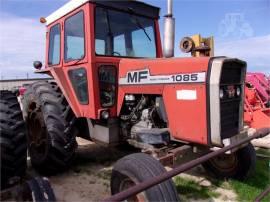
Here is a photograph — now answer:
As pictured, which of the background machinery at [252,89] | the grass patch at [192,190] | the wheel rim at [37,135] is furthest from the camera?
the background machinery at [252,89]

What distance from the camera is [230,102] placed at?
354 centimetres

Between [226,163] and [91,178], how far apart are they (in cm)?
182

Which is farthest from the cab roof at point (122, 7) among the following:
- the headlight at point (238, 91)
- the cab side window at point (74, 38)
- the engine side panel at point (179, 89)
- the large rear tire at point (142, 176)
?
the large rear tire at point (142, 176)

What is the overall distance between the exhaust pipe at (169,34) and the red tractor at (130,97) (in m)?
→ 0.01

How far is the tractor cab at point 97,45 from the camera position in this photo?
4.14m

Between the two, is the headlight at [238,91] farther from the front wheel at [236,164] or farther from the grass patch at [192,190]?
the grass patch at [192,190]

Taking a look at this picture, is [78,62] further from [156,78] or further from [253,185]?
[253,185]

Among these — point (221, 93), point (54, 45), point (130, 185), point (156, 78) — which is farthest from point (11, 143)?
point (221, 93)

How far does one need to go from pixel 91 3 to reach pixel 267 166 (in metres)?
3.46

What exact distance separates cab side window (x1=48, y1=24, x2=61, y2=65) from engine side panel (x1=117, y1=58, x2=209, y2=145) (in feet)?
4.74

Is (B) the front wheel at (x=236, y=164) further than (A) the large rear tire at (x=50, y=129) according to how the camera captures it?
No

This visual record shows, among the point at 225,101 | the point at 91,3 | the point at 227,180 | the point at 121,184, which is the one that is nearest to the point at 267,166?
the point at 227,180

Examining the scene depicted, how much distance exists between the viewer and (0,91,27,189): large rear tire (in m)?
3.56

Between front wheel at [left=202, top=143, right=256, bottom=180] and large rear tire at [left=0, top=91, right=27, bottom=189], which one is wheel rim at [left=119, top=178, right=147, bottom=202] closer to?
large rear tire at [left=0, top=91, right=27, bottom=189]
